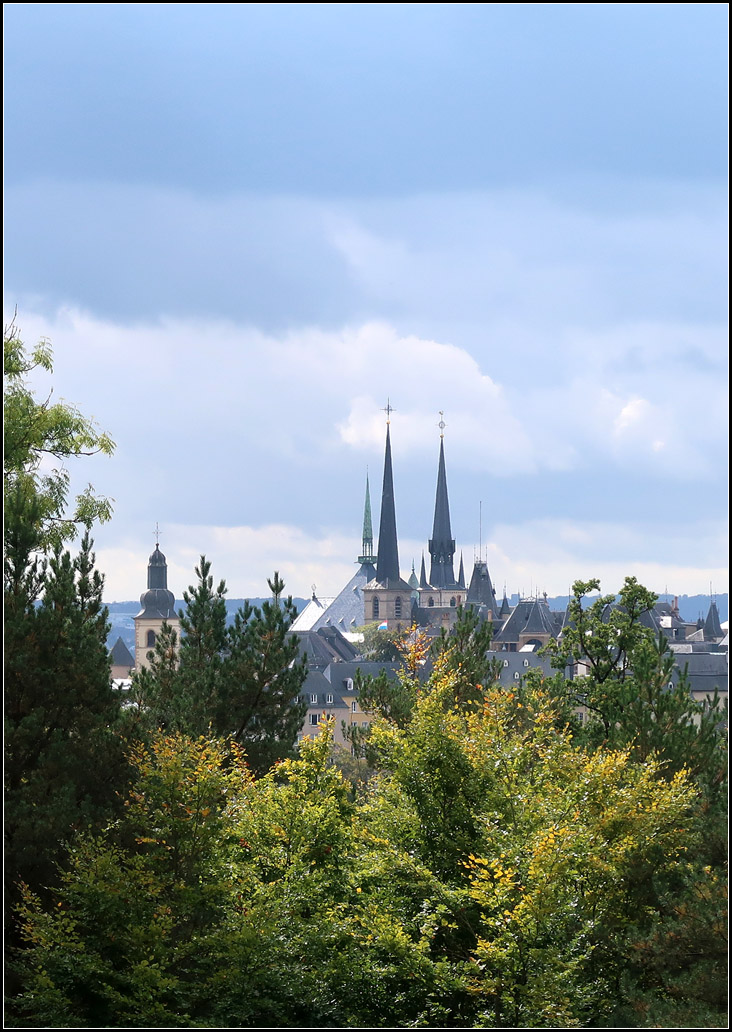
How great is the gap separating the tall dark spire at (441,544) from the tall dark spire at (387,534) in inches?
305

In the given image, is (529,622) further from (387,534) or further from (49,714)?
(49,714)

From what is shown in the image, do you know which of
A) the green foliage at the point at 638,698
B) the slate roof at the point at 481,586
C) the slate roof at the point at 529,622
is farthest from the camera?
the slate roof at the point at 481,586

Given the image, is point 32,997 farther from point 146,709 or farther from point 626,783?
point 626,783

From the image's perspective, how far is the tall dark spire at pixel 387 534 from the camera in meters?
105

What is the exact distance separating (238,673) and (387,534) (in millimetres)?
97734

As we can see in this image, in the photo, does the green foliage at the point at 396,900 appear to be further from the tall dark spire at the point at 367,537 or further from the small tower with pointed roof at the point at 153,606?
the tall dark spire at the point at 367,537

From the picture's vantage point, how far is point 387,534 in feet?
369

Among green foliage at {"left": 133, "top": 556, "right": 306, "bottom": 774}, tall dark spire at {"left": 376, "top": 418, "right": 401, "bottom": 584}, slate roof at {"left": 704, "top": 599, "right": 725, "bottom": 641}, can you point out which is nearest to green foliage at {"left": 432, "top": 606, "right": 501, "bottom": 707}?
green foliage at {"left": 133, "top": 556, "right": 306, "bottom": 774}

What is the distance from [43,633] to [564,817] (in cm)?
430

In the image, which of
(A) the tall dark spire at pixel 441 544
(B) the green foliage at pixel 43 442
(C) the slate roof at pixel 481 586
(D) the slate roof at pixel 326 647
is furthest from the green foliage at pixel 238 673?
(C) the slate roof at pixel 481 586

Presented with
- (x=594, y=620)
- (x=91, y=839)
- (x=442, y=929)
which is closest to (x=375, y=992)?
(x=442, y=929)

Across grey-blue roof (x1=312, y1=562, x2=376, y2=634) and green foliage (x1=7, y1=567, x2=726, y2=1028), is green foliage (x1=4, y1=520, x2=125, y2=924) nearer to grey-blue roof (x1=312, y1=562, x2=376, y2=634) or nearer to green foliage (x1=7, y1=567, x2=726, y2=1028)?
green foliage (x1=7, y1=567, x2=726, y2=1028)

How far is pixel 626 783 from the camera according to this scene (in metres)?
11.4

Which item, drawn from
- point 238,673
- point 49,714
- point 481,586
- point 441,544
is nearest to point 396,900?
point 49,714
